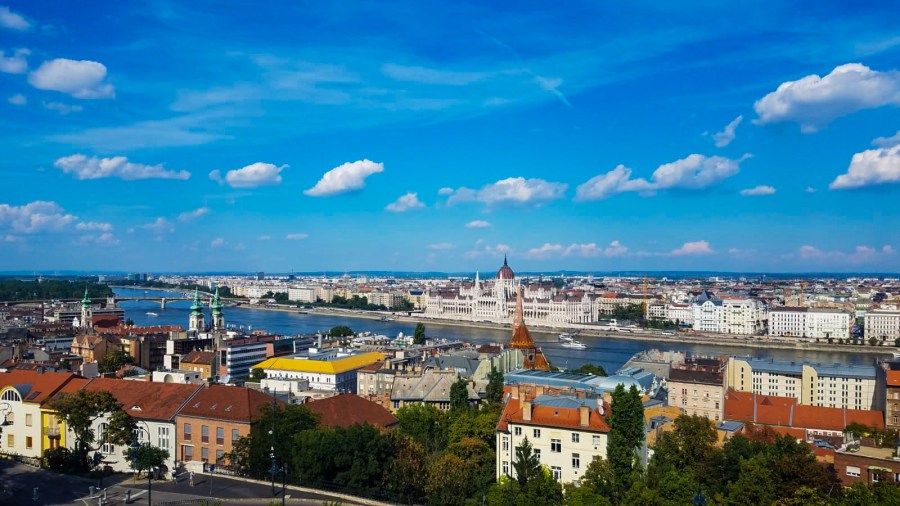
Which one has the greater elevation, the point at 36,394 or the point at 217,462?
the point at 36,394

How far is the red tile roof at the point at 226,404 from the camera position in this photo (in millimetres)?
13580

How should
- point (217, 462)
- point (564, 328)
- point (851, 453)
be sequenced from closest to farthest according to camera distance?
point (851, 453) < point (217, 462) < point (564, 328)

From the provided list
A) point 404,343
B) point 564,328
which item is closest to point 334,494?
point 404,343

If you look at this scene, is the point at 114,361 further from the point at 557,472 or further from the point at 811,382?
the point at 811,382

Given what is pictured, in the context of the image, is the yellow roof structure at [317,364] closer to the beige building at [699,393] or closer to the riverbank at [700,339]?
the beige building at [699,393]

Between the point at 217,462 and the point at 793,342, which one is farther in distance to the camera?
the point at 793,342

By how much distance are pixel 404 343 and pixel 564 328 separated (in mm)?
31445

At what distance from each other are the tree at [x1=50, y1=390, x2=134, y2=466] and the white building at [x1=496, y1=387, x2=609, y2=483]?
6550 millimetres

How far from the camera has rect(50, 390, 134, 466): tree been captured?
12.9m

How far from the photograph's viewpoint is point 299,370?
25.8 meters

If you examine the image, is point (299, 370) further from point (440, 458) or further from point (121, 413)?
point (440, 458)

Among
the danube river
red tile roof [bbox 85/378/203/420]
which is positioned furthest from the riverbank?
red tile roof [bbox 85/378/203/420]

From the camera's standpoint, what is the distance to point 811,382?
25938 millimetres

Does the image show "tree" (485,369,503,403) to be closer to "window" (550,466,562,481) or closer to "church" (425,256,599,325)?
"window" (550,466,562,481)
